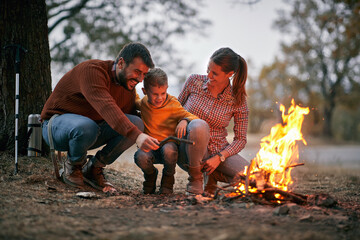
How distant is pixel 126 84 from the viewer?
3.66 metres

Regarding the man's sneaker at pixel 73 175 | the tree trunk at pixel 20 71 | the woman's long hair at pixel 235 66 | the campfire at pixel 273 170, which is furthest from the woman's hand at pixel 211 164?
the tree trunk at pixel 20 71

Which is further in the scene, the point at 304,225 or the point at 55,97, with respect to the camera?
the point at 55,97

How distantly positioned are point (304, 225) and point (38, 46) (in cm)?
415

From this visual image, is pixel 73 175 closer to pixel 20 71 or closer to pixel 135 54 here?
pixel 135 54

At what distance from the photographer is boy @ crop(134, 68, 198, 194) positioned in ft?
12.1

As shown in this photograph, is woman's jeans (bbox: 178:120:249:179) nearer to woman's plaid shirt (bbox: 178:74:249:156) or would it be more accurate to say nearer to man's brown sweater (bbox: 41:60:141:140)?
woman's plaid shirt (bbox: 178:74:249:156)

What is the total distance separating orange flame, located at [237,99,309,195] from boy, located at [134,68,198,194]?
0.80 meters

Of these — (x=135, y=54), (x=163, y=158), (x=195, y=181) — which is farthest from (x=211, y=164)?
(x=135, y=54)

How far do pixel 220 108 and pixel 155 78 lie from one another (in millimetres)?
949

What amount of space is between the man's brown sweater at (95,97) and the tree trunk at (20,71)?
1.04 meters

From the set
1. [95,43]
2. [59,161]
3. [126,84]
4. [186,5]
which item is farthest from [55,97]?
[95,43]

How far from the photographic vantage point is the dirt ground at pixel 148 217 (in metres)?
2.24

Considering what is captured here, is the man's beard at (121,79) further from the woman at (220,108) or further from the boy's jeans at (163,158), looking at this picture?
the woman at (220,108)

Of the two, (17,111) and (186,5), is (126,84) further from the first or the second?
(186,5)
